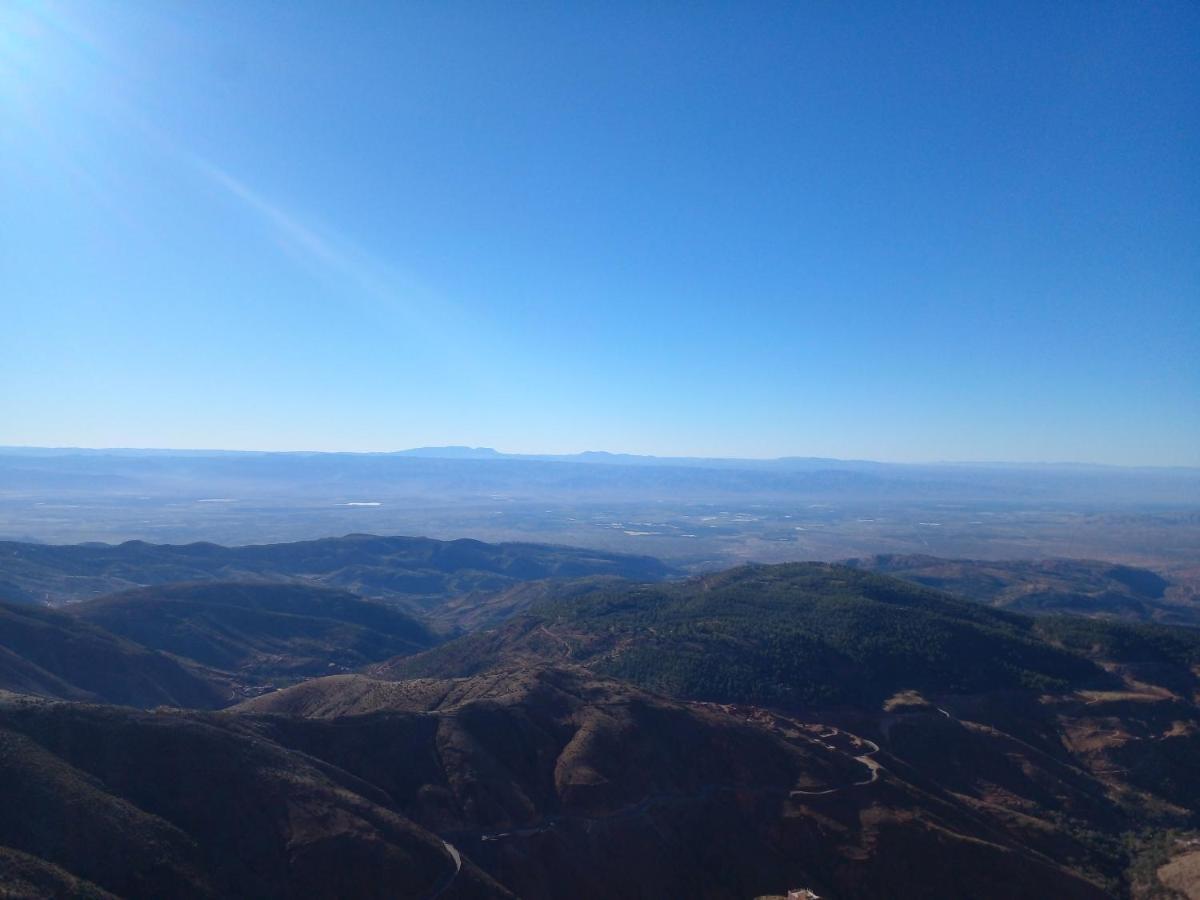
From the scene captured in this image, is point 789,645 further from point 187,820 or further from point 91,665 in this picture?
point 91,665

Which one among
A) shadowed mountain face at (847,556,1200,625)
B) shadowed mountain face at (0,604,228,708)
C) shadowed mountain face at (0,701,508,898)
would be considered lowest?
shadowed mountain face at (847,556,1200,625)

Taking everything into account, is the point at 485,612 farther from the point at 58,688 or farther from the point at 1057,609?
the point at 1057,609

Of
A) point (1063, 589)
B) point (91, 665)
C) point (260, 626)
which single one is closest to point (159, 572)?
point (260, 626)

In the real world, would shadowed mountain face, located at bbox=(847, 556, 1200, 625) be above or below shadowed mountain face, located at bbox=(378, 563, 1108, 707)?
below

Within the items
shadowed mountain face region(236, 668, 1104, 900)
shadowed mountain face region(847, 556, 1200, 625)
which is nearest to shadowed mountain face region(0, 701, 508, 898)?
shadowed mountain face region(236, 668, 1104, 900)

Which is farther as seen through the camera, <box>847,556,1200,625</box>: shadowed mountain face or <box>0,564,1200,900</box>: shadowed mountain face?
<box>847,556,1200,625</box>: shadowed mountain face

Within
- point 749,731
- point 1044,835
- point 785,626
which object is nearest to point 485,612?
point 785,626

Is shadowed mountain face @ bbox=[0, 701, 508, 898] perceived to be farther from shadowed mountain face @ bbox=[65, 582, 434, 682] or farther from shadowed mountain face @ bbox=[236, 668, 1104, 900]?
shadowed mountain face @ bbox=[65, 582, 434, 682]
